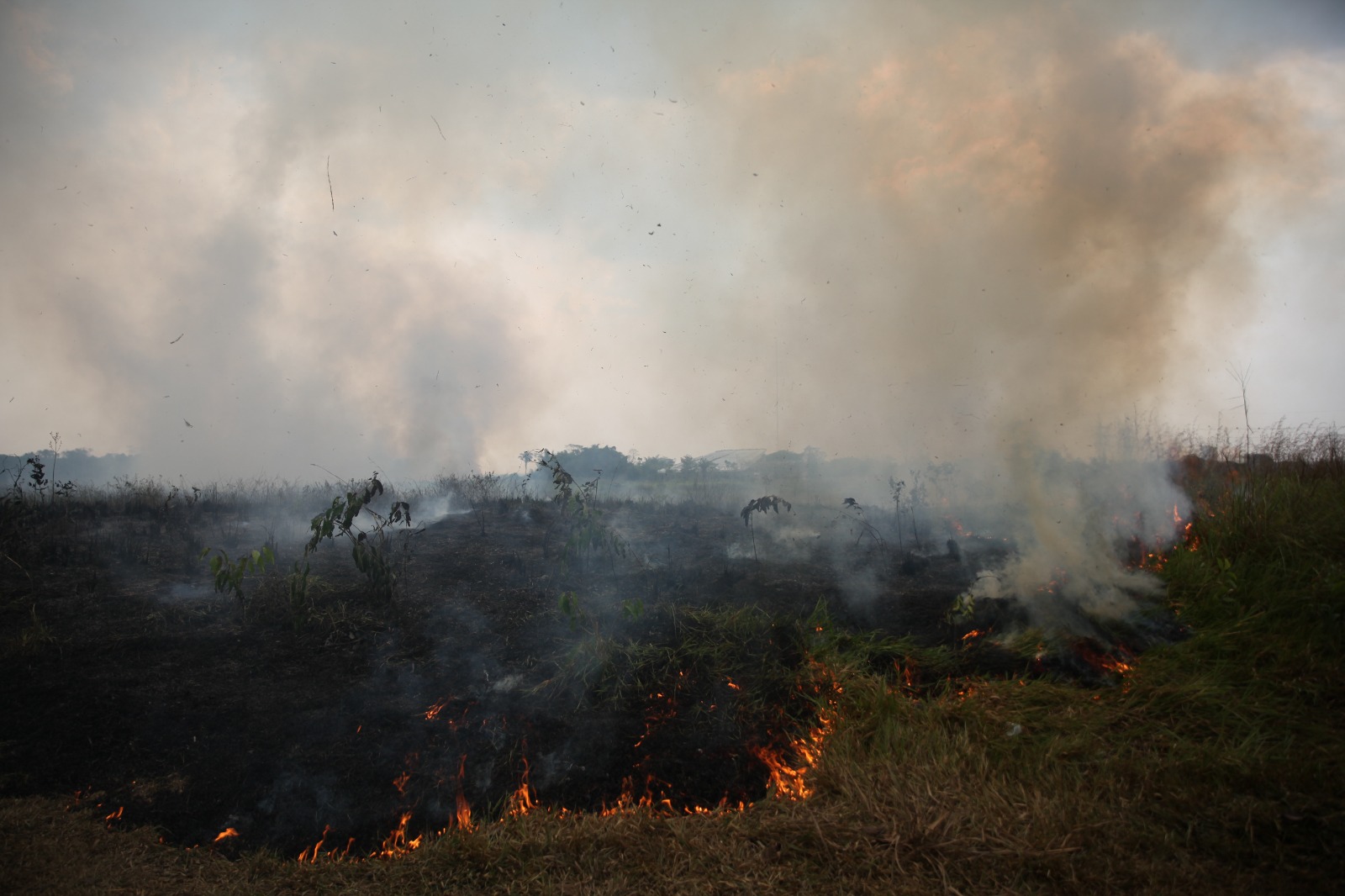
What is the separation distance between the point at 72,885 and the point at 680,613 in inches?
A: 180

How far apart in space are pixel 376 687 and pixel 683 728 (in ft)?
8.76

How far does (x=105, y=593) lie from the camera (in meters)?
6.66

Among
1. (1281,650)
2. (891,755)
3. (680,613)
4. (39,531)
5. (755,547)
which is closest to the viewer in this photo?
(891,755)

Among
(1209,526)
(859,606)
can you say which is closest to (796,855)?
(859,606)

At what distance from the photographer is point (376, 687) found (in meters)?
5.14

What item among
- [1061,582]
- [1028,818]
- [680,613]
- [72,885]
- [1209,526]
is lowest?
[72,885]

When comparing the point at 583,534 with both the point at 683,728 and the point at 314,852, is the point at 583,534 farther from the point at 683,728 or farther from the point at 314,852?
the point at 314,852

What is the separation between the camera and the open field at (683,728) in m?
3.21

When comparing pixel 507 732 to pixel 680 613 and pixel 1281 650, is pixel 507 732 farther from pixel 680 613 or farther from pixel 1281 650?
pixel 1281 650

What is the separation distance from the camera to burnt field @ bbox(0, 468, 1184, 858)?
4.02 metres

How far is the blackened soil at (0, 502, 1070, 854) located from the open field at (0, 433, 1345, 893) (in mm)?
29

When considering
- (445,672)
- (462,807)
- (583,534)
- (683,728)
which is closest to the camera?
(462,807)

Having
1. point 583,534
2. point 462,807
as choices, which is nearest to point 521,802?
point 462,807

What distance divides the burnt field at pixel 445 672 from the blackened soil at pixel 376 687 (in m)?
0.02
